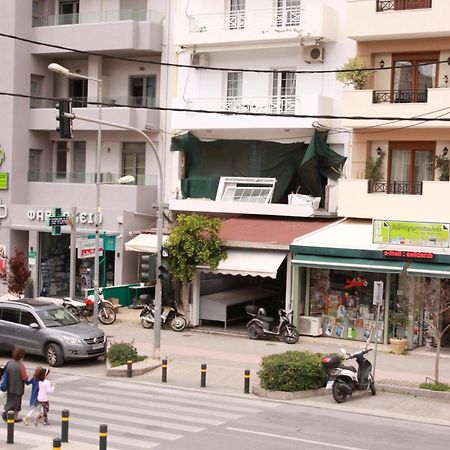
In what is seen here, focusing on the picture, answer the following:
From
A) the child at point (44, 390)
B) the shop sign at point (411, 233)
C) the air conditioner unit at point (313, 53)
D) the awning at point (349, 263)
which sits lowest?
A: the child at point (44, 390)

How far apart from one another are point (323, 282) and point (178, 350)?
5754 mm

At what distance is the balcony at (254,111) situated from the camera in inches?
1244

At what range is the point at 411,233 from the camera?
2708 centimetres

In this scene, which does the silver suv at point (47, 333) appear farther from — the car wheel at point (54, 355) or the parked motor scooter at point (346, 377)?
the parked motor scooter at point (346, 377)

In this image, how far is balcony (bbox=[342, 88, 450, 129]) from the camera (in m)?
28.4

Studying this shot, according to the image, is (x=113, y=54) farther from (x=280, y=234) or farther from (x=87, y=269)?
(x=280, y=234)

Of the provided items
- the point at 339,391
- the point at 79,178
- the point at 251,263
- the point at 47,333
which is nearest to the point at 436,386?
the point at 339,391

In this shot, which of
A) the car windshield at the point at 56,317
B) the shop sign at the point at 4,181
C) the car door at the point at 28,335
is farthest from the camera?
the shop sign at the point at 4,181

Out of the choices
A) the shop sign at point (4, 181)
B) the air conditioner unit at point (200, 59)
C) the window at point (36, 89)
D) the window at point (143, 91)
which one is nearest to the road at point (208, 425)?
the air conditioner unit at point (200, 59)

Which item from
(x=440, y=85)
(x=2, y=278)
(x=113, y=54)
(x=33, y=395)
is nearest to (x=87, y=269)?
(x=2, y=278)

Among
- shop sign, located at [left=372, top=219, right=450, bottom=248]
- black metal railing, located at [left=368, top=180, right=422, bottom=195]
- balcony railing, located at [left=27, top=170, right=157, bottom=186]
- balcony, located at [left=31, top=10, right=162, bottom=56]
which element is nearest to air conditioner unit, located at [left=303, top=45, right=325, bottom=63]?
black metal railing, located at [left=368, top=180, right=422, bottom=195]

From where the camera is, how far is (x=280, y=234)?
30297mm

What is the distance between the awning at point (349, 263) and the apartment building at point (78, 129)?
9.71 metres

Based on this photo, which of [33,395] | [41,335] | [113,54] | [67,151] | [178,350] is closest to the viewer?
[33,395]
